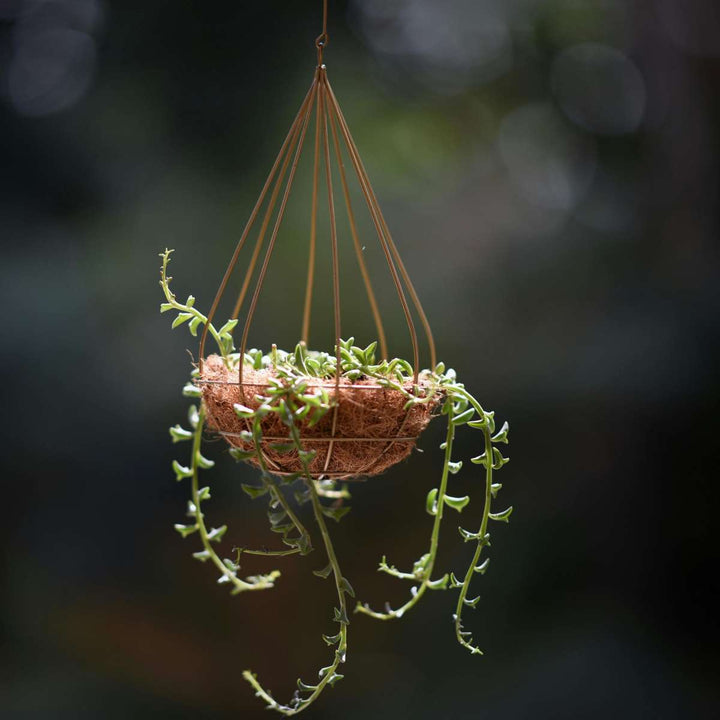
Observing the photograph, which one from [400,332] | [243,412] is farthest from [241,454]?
[400,332]

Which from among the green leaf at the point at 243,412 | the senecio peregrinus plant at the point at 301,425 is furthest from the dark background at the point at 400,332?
the green leaf at the point at 243,412

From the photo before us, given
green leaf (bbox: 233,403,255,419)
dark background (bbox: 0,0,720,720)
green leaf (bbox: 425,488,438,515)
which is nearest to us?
green leaf (bbox: 233,403,255,419)

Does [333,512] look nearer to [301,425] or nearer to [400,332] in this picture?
[301,425]

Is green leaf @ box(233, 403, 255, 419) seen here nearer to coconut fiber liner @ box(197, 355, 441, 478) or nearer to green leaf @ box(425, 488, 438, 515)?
coconut fiber liner @ box(197, 355, 441, 478)

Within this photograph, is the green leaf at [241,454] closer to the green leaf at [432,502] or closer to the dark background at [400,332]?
the green leaf at [432,502]

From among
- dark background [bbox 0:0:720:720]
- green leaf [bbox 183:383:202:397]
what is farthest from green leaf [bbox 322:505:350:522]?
dark background [bbox 0:0:720:720]
